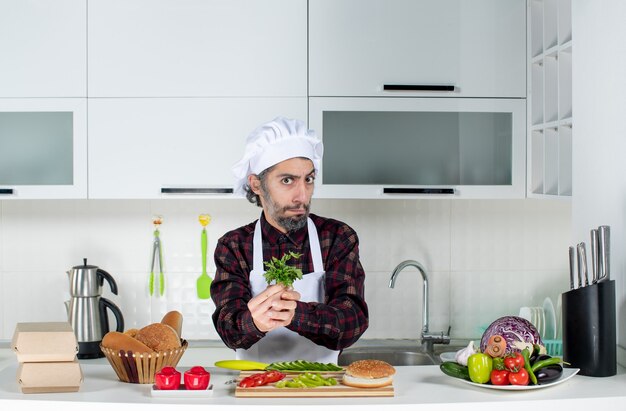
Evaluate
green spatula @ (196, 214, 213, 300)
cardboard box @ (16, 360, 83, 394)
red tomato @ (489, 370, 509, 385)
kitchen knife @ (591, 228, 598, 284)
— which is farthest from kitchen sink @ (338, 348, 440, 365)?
cardboard box @ (16, 360, 83, 394)

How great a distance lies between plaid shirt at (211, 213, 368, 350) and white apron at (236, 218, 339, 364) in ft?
0.06

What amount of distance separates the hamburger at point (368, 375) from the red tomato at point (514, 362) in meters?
0.24

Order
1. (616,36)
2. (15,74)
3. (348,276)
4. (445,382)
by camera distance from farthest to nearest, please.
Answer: (15,74) < (348,276) < (616,36) < (445,382)

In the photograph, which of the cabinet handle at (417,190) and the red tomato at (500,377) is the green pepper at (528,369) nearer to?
the red tomato at (500,377)

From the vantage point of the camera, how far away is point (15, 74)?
A: 2.87 m

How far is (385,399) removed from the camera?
5.72ft

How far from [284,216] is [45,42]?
115 cm

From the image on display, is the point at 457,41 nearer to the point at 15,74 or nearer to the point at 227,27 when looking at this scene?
the point at 227,27

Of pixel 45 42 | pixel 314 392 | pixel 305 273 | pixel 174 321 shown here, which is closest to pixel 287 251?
pixel 305 273

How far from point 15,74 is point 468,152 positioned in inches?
60.4

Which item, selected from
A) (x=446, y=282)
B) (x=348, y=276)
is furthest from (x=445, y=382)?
(x=446, y=282)

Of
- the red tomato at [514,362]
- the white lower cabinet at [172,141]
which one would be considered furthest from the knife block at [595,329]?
the white lower cabinet at [172,141]

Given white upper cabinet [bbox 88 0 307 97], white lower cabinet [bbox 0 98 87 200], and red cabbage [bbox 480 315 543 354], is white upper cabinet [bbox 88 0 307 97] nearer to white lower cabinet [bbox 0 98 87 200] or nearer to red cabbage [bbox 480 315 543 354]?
white lower cabinet [bbox 0 98 87 200]

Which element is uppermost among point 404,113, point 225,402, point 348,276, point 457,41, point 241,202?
point 457,41
